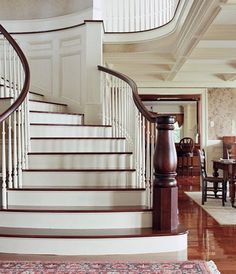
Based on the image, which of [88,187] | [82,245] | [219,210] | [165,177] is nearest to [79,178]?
[88,187]

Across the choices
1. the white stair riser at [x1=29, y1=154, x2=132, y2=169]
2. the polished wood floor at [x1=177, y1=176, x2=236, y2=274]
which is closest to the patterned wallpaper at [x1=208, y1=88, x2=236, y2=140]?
the polished wood floor at [x1=177, y1=176, x2=236, y2=274]

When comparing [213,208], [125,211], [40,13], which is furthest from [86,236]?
[40,13]

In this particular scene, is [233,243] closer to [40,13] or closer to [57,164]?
[57,164]

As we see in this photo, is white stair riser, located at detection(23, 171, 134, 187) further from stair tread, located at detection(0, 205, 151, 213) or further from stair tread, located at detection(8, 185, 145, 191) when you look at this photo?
stair tread, located at detection(0, 205, 151, 213)

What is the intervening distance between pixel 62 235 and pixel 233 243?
1905 mm

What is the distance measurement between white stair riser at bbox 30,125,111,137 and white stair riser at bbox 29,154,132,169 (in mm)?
503

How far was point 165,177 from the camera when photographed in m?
3.27

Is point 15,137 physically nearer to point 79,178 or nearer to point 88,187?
point 79,178

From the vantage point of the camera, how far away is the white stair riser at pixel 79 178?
401 centimetres

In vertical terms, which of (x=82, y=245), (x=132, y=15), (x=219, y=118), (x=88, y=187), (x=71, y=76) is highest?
(x=132, y=15)

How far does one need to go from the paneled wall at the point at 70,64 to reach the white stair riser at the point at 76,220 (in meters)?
2.63

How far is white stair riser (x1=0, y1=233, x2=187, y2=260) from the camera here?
3.12 meters

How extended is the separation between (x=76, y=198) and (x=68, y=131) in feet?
4.63

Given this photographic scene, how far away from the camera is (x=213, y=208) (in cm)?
593
